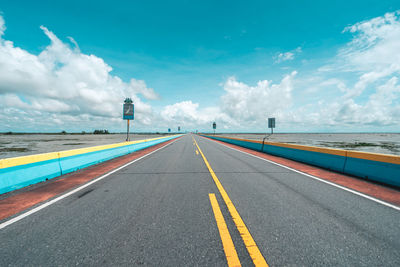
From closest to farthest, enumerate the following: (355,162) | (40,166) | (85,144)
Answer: (40,166) < (355,162) < (85,144)

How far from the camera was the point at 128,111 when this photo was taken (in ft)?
66.0

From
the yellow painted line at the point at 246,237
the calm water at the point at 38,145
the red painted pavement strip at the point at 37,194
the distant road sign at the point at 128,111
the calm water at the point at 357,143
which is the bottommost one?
the calm water at the point at 357,143

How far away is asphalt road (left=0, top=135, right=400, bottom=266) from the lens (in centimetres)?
216

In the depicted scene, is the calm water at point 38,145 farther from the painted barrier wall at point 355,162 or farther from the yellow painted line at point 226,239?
the painted barrier wall at point 355,162

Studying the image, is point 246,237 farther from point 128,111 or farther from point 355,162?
point 128,111

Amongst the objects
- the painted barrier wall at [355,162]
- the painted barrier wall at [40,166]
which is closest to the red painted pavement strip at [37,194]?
the painted barrier wall at [40,166]

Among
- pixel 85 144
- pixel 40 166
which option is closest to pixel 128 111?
pixel 85 144

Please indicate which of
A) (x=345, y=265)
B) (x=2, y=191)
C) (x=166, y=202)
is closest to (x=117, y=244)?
(x=166, y=202)

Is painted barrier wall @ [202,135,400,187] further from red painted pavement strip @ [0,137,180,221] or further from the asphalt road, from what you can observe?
red painted pavement strip @ [0,137,180,221]

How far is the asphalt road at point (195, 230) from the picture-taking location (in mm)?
2164

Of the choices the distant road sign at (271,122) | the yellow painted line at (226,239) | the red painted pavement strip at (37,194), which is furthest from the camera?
the distant road sign at (271,122)

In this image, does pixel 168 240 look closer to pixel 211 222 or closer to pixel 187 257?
pixel 187 257

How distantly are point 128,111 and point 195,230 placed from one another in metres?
19.8

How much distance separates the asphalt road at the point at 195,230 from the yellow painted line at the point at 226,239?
67mm
